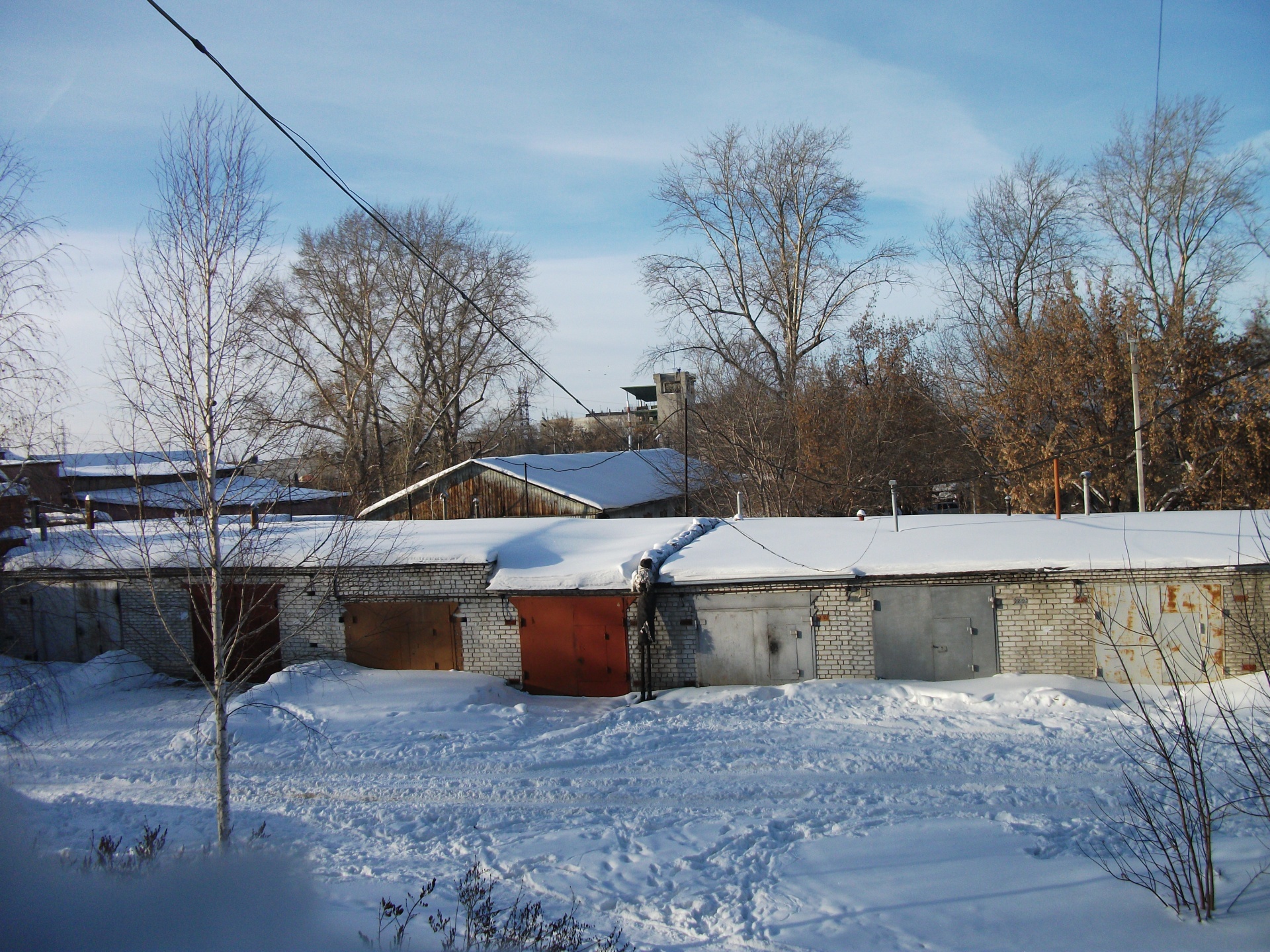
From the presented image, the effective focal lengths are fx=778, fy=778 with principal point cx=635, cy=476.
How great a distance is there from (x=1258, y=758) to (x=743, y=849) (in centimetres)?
413

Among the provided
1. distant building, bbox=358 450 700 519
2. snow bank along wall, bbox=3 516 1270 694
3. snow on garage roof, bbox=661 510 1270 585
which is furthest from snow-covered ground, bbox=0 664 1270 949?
distant building, bbox=358 450 700 519

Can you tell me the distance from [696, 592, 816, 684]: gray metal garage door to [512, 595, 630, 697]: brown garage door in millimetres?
1463

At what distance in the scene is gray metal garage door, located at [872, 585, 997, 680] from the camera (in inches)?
509

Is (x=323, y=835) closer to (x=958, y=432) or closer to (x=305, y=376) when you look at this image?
(x=958, y=432)

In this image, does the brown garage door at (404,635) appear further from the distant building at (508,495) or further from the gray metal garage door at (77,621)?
the distant building at (508,495)

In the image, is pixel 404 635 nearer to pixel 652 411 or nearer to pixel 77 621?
pixel 77 621

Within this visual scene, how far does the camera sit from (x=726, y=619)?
1364 cm

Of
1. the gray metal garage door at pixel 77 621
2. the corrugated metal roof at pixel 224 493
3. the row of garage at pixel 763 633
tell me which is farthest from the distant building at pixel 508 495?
the corrugated metal roof at pixel 224 493

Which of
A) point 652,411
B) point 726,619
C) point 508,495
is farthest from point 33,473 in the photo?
point 652,411

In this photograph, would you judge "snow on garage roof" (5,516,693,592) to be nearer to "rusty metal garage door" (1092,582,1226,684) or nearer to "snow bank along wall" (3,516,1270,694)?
"snow bank along wall" (3,516,1270,694)

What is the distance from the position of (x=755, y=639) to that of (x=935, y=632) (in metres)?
2.97

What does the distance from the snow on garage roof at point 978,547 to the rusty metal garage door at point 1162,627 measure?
1.48 feet

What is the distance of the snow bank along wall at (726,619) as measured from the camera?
12367mm

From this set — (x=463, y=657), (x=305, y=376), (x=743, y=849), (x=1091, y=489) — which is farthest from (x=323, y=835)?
(x=305, y=376)
